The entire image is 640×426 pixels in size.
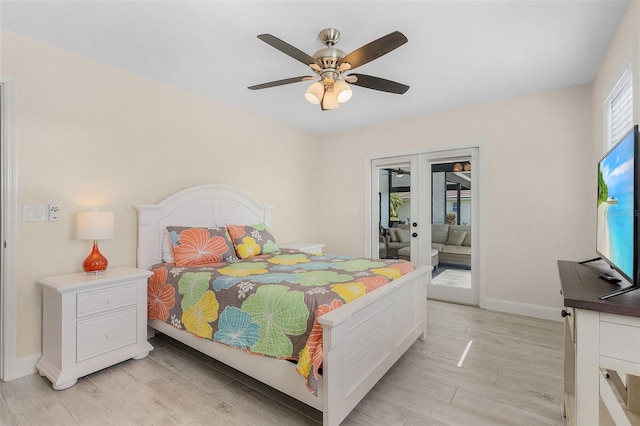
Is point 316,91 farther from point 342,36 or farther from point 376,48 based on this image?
point 376,48

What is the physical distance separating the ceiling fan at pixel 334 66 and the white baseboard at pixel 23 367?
2.82m

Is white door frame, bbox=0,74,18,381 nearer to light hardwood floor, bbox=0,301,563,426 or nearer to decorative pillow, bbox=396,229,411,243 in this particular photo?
light hardwood floor, bbox=0,301,563,426

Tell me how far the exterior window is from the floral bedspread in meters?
1.92

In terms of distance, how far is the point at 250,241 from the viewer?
3.30 metres

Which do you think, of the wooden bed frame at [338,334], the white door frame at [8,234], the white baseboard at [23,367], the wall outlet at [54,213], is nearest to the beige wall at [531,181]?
the wooden bed frame at [338,334]

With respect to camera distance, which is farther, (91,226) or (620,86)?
(91,226)

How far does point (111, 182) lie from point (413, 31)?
2.87m

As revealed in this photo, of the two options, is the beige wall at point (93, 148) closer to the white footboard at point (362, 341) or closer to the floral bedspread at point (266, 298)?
the floral bedspread at point (266, 298)

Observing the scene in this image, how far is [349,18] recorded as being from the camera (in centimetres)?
204

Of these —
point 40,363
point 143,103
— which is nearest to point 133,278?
point 40,363

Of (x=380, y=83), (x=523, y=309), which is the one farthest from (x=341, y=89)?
(x=523, y=309)

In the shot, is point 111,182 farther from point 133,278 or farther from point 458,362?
point 458,362

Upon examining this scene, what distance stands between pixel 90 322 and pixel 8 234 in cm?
89

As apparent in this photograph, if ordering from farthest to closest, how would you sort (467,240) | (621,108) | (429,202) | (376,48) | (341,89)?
(429,202) → (467,240) → (621,108) → (341,89) → (376,48)
